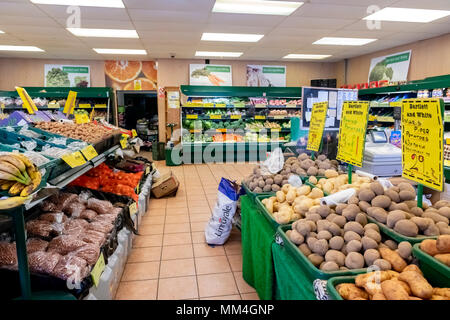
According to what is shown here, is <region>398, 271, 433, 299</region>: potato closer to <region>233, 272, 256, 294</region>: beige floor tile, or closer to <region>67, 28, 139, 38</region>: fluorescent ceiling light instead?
<region>233, 272, 256, 294</region>: beige floor tile

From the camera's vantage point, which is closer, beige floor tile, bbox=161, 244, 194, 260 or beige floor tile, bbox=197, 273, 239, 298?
beige floor tile, bbox=197, 273, 239, 298

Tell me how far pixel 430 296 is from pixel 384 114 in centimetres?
729

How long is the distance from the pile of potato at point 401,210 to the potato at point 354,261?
0.86 feet

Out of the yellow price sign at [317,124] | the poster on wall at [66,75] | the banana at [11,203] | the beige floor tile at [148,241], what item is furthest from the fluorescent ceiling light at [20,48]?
the banana at [11,203]

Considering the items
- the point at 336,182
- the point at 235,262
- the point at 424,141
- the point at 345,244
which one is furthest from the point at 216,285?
the point at 424,141

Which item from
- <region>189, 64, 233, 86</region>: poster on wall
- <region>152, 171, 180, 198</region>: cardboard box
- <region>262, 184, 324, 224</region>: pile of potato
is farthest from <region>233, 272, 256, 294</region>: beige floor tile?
<region>189, 64, 233, 86</region>: poster on wall

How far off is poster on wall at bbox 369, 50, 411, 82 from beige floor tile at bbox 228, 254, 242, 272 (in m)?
6.65

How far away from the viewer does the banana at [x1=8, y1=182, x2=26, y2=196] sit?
1.52m

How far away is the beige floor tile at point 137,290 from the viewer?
2.48m

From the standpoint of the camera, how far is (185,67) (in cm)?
952

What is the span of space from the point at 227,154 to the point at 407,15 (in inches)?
208

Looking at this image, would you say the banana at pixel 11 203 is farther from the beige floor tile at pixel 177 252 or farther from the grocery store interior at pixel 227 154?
the beige floor tile at pixel 177 252

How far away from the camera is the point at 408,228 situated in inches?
52.8

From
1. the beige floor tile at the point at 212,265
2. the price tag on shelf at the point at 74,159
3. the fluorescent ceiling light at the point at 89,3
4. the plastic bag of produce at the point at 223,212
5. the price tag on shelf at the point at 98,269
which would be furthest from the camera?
the fluorescent ceiling light at the point at 89,3
